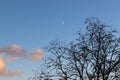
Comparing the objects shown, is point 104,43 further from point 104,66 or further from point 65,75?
point 65,75

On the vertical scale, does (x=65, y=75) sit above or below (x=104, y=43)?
below

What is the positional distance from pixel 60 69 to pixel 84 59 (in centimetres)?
341

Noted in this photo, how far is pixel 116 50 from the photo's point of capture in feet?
166

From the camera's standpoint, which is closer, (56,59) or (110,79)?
(110,79)

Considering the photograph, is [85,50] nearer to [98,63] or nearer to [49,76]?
[98,63]

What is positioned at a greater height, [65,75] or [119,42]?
[119,42]

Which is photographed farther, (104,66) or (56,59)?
(56,59)

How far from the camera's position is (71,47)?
170 ft

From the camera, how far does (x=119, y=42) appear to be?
5084cm

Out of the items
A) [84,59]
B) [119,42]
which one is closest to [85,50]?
[84,59]

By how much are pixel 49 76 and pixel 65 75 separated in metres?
2.08

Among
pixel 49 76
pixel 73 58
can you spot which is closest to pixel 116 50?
pixel 73 58

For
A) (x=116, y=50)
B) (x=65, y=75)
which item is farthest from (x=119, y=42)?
(x=65, y=75)

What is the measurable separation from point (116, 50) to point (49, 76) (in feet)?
28.0
